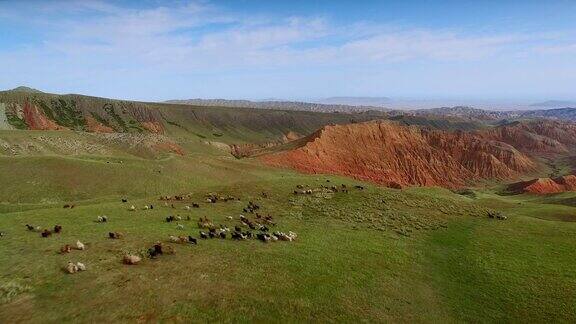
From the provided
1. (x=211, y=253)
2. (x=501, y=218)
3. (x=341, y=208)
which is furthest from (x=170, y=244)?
(x=501, y=218)

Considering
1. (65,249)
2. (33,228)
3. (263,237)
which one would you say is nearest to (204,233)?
(263,237)

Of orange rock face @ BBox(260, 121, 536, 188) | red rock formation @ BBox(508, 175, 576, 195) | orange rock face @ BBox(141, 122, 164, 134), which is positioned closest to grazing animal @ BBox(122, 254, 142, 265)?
orange rock face @ BBox(260, 121, 536, 188)

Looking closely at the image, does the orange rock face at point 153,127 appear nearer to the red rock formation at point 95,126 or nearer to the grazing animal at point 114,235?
the red rock formation at point 95,126

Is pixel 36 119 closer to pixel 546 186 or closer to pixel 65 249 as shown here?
pixel 65 249

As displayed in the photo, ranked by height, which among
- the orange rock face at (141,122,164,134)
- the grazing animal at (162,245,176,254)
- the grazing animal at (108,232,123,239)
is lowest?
the orange rock face at (141,122,164,134)

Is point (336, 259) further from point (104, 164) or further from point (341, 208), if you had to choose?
point (104, 164)

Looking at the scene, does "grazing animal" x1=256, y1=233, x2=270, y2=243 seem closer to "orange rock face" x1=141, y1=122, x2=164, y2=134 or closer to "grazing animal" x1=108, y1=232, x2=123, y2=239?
"grazing animal" x1=108, y1=232, x2=123, y2=239

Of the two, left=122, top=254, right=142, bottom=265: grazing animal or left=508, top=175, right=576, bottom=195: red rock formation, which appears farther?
left=508, top=175, right=576, bottom=195: red rock formation

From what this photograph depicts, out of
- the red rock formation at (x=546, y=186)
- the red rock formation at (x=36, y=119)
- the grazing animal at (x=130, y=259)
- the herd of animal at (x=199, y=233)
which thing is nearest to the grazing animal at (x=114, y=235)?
the herd of animal at (x=199, y=233)
